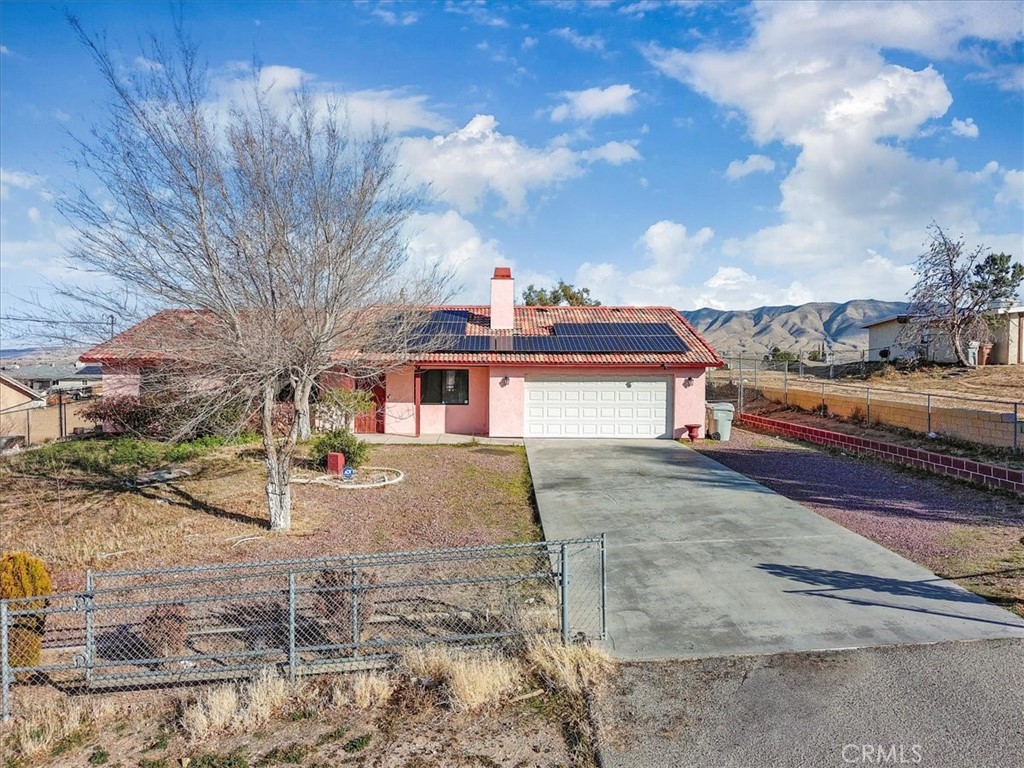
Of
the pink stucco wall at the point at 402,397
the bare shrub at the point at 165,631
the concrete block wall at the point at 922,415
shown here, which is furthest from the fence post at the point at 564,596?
the pink stucco wall at the point at 402,397

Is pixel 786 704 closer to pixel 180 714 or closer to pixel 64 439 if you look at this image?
pixel 180 714

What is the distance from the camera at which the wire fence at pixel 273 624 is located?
218 inches

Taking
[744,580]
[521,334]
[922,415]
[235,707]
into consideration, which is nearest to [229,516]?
[235,707]

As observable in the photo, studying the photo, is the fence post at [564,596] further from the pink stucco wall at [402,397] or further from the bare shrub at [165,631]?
the pink stucco wall at [402,397]

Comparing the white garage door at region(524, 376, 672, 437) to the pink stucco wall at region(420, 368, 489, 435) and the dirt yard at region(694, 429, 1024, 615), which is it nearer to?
the pink stucco wall at region(420, 368, 489, 435)

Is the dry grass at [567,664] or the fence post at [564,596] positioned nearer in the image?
the dry grass at [567,664]

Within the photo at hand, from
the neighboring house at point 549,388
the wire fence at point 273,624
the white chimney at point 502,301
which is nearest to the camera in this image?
the wire fence at point 273,624

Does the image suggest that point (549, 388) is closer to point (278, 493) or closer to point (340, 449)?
point (340, 449)

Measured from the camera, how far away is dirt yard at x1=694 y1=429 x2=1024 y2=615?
7.39 m

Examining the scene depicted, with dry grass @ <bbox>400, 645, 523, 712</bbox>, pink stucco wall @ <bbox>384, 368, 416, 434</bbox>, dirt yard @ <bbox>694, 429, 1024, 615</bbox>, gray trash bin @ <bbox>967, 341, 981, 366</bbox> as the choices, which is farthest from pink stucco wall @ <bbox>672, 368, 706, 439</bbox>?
dry grass @ <bbox>400, 645, 523, 712</bbox>

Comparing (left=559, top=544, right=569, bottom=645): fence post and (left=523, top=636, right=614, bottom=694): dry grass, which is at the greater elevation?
(left=559, top=544, right=569, bottom=645): fence post

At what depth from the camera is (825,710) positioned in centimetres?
461

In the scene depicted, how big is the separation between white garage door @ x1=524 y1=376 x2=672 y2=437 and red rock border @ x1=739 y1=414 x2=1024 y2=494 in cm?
374

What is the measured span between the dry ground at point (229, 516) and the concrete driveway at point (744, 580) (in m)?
1.27
